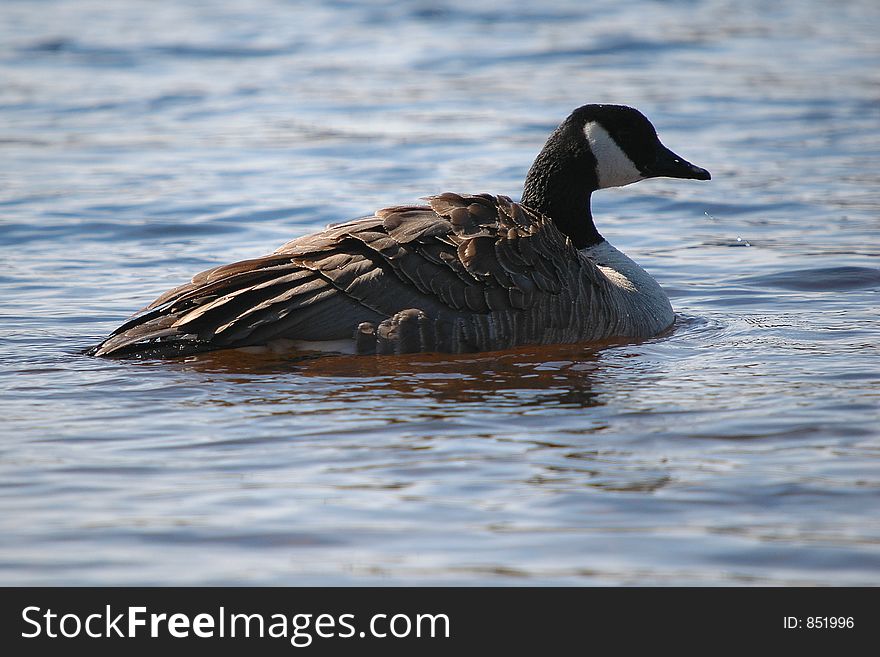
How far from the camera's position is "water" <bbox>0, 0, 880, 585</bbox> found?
5.73 metres

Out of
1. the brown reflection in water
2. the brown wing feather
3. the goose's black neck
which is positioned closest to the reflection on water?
the brown reflection in water

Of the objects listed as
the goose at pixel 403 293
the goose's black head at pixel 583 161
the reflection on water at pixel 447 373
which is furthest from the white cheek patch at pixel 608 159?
the reflection on water at pixel 447 373

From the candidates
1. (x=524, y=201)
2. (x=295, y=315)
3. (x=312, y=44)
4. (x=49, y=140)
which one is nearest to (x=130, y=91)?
(x=49, y=140)

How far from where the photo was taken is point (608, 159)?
9.99 m

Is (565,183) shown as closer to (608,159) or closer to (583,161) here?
(583,161)

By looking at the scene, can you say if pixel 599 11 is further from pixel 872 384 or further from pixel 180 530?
pixel 180 530

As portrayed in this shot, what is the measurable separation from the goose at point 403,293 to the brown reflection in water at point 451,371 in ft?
0.30

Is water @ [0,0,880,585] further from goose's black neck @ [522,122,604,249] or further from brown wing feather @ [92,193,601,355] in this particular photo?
goose's black neck @ [522,122,604,249]

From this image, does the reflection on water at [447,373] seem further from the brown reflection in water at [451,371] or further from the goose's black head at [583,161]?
the goose's black head at [583,161]

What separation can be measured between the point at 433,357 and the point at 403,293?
51 cm

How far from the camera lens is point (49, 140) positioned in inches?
667

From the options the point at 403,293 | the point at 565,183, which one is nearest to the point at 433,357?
the point at 403,293

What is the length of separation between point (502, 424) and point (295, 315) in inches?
67.2

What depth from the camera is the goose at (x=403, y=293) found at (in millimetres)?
8273
